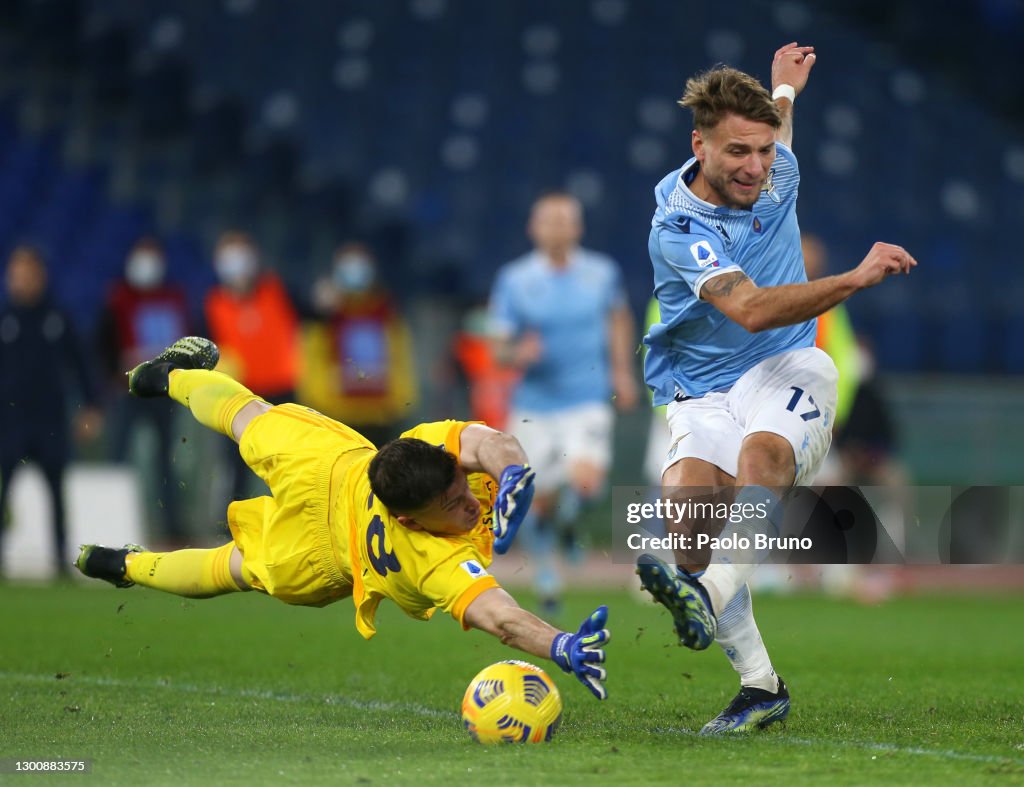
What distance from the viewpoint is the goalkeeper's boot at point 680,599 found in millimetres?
4695

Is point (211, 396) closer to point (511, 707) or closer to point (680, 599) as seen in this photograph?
point (511, 707)

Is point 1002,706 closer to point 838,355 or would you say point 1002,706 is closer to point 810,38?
point 838,355

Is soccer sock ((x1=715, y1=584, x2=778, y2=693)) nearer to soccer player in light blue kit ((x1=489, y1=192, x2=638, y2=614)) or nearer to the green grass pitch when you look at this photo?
the green grass pitch

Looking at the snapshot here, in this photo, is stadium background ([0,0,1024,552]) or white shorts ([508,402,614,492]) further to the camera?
stadium background ([0,0,1024,552])

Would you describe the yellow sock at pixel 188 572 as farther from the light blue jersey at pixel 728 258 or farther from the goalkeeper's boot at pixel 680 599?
the goalkeeper's boot at pixel 680 599

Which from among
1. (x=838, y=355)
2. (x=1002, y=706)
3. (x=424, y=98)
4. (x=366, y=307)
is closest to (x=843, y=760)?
(x=1002, y=706)

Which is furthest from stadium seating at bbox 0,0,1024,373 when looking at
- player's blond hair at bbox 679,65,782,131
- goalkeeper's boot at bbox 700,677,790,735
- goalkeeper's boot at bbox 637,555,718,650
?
goalkeeper's boot at bbox 637,555,718,650

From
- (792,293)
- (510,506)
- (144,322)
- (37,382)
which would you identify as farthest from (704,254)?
(144,322)

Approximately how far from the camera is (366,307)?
42.6ft

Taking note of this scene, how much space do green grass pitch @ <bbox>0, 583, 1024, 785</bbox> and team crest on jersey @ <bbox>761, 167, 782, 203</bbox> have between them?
181 centimetres

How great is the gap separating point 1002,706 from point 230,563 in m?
2.95

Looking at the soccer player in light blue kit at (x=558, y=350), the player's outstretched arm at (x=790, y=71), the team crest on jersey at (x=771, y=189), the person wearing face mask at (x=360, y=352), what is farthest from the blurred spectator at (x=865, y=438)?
the team crest on jersey at (x=771, y=189)

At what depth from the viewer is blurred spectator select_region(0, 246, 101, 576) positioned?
39.5ft

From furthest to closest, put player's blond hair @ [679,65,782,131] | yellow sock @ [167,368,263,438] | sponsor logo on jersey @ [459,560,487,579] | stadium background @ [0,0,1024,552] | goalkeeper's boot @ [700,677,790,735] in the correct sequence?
stadium background @ [0,0,1024,552]
yellow sock @ [167,368,263,438]
goalkeeper's boot @ [700,677,790,735]
player's blond hair @ [679,65,782,131]
sponsor logo on jersey @ [459,560,487,579]
